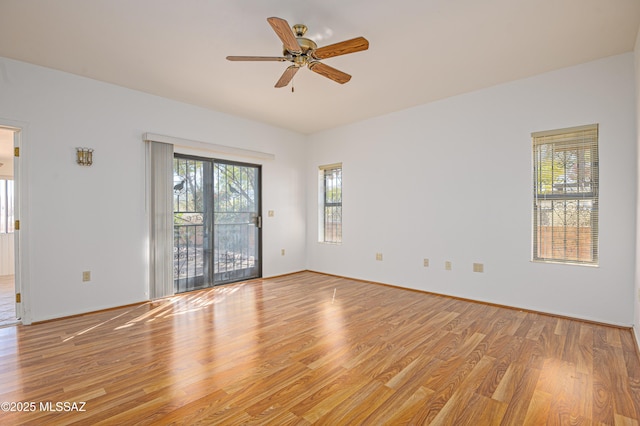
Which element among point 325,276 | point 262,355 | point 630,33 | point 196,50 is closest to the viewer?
point 262,355

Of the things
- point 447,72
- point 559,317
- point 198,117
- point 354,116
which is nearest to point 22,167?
point 198,117

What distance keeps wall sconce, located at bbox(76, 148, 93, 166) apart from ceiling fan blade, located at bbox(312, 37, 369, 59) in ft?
9.73

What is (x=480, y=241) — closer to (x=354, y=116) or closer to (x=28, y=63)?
(x=354, y=116)

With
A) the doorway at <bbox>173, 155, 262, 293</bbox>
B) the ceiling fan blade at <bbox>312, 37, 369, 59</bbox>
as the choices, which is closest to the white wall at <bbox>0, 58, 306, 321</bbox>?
the doorway at <bbox>173, 155, 262, 293</bbox>

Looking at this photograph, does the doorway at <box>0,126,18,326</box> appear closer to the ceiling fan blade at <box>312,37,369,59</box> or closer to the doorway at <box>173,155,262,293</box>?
the doorway at <box>173,155,262,293</box>

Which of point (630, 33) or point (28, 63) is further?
point (28, 63)

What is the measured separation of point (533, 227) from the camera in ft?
12.2

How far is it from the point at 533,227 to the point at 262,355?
3410 millimetres

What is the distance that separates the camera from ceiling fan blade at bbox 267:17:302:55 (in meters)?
2.10

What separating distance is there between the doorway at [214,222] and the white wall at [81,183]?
507 mm

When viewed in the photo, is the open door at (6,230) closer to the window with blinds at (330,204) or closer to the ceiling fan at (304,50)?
the ceiling fan at (304,50)

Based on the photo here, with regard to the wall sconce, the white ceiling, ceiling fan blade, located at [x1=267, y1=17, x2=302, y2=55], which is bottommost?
the wall sconce

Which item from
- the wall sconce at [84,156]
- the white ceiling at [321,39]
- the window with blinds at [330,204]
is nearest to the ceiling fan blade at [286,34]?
the white ceiling at [321,39]

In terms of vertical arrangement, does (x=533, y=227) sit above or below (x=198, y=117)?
below
